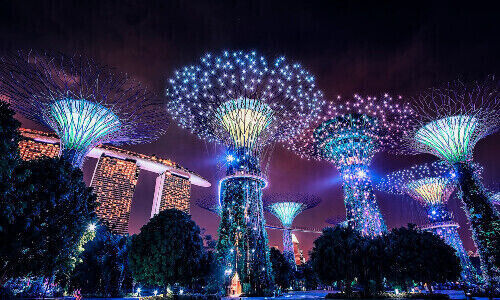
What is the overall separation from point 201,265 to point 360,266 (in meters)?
16.4

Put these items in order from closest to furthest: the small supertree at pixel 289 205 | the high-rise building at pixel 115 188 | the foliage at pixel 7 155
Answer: the foliage at pixel 7 155, the small supertree at pixel 289 205, the high-rise building at pixel 115 188

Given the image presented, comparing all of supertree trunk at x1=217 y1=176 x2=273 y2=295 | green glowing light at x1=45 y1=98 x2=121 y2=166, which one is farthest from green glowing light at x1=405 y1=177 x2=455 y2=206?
green glowing light at x1=45 y1=98 x2=121 y2=166

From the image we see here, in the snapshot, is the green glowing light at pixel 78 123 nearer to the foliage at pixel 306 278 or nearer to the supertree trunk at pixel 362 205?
the supertree trunk at pixel 362 205

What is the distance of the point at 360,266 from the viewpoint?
2778cm

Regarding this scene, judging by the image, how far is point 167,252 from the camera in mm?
24125

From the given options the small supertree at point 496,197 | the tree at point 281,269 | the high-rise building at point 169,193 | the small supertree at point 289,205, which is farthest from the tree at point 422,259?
the high-rise building at point 169,193

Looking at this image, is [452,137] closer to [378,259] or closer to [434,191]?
[378,259]

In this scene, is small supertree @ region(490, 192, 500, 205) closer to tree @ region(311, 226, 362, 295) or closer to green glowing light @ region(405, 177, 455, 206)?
green glowing light @ region(405, 177, 455, 206)

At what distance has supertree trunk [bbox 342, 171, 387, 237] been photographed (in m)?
42.0

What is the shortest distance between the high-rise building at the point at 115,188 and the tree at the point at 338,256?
109 meters

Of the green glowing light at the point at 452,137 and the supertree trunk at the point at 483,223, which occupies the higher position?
the green glowing light at the point at 452,137

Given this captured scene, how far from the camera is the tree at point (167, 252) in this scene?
23.9 metres

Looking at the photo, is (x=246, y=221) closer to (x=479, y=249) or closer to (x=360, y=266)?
A: (x=360, y=266)

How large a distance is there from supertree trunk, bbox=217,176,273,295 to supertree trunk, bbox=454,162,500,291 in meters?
21.7
